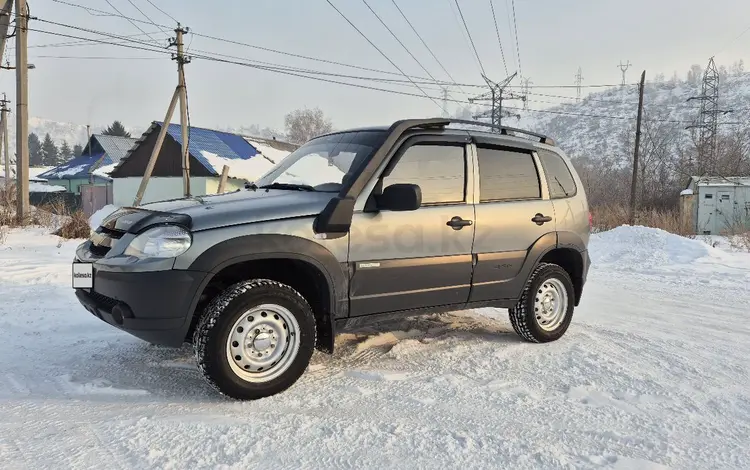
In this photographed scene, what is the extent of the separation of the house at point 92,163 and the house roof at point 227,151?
11.3 metres

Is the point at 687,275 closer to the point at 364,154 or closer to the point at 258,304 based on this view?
the point at 364,154

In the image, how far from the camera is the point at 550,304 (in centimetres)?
482

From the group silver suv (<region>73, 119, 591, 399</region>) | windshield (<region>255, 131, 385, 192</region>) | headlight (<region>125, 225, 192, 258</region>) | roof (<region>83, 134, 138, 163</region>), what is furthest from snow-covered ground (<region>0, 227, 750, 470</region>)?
roof (<region>83, 134, 138, 163</region>)

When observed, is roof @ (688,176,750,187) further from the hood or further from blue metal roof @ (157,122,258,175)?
the hood

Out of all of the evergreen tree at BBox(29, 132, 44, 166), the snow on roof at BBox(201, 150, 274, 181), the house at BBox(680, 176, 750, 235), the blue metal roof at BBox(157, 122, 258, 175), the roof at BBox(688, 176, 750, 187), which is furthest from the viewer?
the evergreen tree at BBox(29, 132, 44, 166)

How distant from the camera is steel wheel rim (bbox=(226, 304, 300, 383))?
320 cm

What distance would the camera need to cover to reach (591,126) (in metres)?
116

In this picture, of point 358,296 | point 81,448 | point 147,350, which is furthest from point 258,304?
point 147,350

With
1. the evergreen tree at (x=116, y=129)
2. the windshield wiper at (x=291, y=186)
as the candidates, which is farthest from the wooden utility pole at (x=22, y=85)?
the evergreen tree at (x=116, y=129)

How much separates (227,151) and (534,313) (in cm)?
2726

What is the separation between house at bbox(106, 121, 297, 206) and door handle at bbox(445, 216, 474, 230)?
23.1 metres

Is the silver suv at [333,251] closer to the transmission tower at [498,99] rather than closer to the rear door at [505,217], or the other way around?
the rear door at [505,217]

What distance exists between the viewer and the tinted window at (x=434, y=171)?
3869 mm

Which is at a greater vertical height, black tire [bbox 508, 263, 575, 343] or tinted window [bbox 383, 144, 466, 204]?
tinted window [bbox 383, 144, 466, 204]
